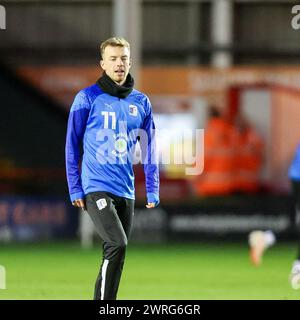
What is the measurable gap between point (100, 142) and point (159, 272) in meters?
6.11

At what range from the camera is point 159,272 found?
643 inches

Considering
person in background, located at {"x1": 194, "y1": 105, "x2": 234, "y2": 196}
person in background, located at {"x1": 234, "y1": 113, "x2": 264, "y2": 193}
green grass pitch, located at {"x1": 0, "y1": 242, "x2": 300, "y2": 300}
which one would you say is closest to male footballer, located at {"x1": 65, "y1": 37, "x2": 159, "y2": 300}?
green grass pitch, located at {"x1": 0, "y1": 242, "x2": 300, "y2": 300}

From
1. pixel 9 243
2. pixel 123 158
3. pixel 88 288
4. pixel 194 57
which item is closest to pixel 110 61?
pixel 123 158

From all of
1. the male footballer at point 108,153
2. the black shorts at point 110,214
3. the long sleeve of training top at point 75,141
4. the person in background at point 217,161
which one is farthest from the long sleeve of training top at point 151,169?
the person in background at point 217,161

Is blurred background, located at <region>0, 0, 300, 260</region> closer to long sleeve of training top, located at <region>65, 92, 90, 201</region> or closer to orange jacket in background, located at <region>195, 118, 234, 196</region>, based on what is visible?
orange jacket in background, located at <region>195, 118, 234, 196</region>

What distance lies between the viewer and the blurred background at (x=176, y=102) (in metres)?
21.0

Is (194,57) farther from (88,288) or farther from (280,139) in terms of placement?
(88,288)

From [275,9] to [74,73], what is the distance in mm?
5269

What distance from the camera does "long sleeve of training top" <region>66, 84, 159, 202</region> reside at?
10.4 meters

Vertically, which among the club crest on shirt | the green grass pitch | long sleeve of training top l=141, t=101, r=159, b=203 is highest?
the club crest on shirt

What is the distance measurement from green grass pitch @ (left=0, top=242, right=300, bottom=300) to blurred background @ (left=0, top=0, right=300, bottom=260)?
65 cm

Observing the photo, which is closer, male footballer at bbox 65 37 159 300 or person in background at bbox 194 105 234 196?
male footballer at bbox 65 37 159 300

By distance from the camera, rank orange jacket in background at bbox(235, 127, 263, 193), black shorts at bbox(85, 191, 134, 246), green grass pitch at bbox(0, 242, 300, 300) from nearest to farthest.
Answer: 1. black shorts at bbox(85, 191, 134, 246)
2. green grass pitch at bbox(0, 242, 300, 300)
3. orange jacket in background at bbox(235, 127, 263, 193)
